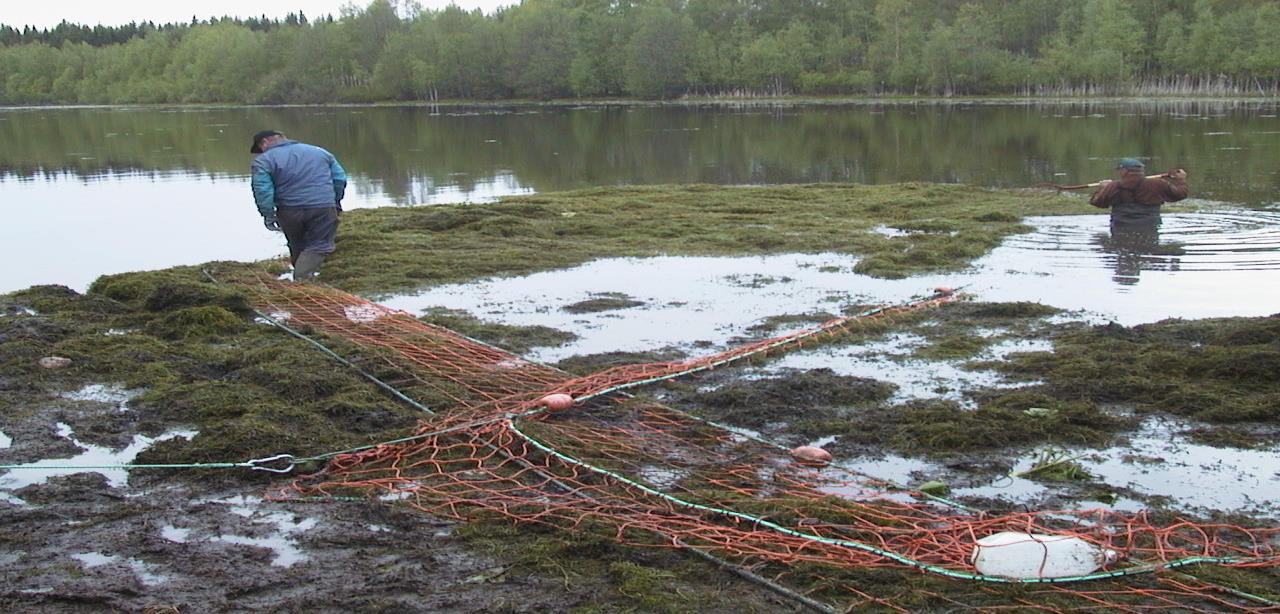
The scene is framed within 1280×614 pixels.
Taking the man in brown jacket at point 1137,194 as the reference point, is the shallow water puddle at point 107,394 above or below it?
below

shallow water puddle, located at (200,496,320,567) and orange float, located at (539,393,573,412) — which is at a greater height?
orange float, located at (539,393,573,412)

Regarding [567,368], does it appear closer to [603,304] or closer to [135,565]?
[603,304]

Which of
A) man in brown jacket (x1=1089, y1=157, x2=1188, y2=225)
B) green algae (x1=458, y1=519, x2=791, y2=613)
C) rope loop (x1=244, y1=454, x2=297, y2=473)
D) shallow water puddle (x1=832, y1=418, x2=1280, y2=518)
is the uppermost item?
man in brown jacket (x1=1089, y1=157, x2=1188, y2=225)

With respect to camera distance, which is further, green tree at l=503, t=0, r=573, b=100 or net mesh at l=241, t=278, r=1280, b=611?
green tree at l=503, t=0, r=573, b=100

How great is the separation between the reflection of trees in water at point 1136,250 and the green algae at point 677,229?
3.78ft

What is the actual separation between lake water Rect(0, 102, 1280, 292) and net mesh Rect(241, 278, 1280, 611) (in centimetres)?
813

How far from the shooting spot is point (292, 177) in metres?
10.3

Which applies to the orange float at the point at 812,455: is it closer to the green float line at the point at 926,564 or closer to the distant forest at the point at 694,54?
the green float line at the point at 926,564

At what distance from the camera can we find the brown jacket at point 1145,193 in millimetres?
12703

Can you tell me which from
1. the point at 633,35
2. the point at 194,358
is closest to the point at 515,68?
the point at 633,35

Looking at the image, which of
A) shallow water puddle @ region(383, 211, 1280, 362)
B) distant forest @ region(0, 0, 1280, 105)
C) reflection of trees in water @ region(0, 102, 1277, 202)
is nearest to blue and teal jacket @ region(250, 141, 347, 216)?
shallow water puddle @ region(383, 211, 1280, 362)

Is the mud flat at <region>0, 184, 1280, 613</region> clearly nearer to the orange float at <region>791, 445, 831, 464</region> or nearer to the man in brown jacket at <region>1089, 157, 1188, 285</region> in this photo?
the orange float at <region>791, 445, 831, 464</region>

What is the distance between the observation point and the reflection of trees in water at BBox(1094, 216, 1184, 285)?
1086 centimetres

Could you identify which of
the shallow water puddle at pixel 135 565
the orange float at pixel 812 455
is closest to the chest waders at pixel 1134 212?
the orange float at pixel 812 455
